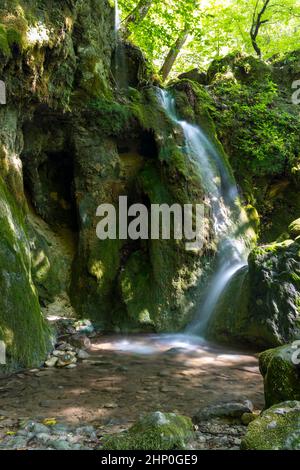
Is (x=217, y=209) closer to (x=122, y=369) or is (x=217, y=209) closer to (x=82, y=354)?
(x=82, y=354)

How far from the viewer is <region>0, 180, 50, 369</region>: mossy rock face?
551 centimetres

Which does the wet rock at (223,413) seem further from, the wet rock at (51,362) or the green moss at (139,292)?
the green moss at (139,292)

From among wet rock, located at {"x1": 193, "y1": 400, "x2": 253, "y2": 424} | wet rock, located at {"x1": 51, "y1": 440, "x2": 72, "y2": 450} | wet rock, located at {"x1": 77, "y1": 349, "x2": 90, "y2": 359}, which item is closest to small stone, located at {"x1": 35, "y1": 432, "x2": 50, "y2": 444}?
wet rock, located at {"x1": 51, "y1": 440, "x2": 72, "y2": 450}

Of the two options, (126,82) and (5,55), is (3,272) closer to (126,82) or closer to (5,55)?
(5,55)

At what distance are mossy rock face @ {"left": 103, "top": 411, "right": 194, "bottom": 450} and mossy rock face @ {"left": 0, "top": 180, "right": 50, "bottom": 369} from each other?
2818 mm

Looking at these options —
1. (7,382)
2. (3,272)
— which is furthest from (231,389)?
(3,272)

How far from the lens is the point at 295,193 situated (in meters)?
12.3

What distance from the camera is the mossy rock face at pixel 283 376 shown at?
3629 mm

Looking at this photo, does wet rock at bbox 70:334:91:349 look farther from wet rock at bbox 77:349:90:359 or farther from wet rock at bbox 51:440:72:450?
wet rock at bbox 51:440:72:450

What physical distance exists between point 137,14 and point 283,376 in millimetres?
12323

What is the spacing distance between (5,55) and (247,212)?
6919mm

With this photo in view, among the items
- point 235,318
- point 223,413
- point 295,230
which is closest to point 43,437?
point 223,413

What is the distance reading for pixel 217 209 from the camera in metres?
9.84

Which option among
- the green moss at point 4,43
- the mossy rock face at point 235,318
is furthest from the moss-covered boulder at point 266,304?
the green moss at point 4,43
